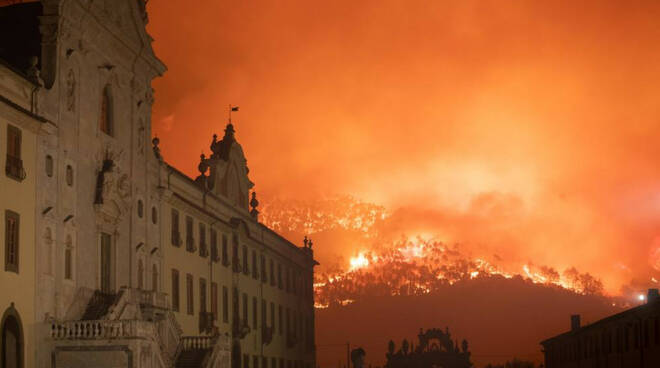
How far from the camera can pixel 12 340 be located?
3625 centimetres

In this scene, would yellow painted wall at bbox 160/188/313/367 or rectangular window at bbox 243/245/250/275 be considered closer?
yellow painted wall at bbox 160/188/313/367

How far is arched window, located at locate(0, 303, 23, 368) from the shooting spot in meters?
35.6

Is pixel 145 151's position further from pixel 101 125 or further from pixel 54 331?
pixel 54 331

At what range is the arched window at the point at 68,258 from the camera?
40.6 metres

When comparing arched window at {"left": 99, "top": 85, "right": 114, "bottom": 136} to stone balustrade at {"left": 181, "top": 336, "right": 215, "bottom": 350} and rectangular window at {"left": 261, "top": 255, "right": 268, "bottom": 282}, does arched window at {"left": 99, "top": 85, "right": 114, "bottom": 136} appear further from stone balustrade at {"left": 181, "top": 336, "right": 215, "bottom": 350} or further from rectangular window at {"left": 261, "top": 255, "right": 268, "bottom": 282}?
rectangular window at {"left": 261, "top": 255, "right": 268, "bottom": 282}

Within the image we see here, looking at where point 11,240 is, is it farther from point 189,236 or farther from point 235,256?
point 235,256

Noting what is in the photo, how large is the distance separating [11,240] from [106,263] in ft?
30.4

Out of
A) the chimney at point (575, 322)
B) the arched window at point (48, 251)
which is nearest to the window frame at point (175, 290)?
the arched window at point (48, 251)

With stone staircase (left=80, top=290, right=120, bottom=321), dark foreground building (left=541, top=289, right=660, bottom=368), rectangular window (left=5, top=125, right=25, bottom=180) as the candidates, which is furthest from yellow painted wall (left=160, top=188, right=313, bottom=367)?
dark foreground building (left=541, top=289, right=660, bottom=368)

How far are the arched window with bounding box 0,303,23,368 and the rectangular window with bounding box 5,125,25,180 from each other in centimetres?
459

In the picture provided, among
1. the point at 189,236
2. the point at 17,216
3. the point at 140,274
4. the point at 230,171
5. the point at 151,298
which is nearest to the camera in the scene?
the point at 17,216

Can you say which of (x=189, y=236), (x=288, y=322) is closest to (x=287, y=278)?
(x=288, y=322)

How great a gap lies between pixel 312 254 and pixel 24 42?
53881 mm

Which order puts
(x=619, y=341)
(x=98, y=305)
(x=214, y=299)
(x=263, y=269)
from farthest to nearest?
1. (x=263, y=269)
2. (x=619, y=341)
3. (x=214, y=299)
4. (x=98, y=305)
